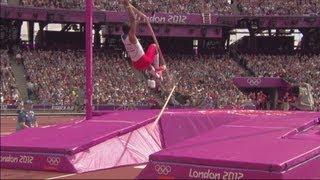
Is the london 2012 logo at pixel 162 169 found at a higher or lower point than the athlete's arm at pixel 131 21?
lower

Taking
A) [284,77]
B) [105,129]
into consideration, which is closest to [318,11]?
[284,77]

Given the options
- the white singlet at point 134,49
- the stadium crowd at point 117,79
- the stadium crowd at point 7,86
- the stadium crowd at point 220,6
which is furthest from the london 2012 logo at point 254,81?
the white singlet at point 134,49

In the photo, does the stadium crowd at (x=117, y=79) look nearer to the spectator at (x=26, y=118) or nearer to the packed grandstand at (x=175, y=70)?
the packed grandstand at (x=175, y=70)

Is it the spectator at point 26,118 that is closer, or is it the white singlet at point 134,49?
the white singlet at point 134,49

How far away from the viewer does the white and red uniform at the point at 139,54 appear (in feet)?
28.9

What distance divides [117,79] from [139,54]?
19994mm

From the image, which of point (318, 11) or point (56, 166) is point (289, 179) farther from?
point (318, 11)

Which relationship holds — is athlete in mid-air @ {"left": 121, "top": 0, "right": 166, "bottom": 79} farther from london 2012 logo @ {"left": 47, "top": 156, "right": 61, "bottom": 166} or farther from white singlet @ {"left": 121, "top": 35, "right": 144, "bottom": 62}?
london 2012 logo @ {"left": 47, "top": 156, "right": 61, "bottom": 166}

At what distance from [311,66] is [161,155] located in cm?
2530

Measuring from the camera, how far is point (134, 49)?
889 centimetres

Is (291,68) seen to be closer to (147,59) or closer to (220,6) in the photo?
(220,6)

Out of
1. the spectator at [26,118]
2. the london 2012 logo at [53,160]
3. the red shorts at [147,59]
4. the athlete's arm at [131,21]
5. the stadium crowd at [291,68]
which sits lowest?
the stadium crowd at [291,68]

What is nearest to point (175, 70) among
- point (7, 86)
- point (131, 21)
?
point (7, 86)

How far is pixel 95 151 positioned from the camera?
29.0 ft
